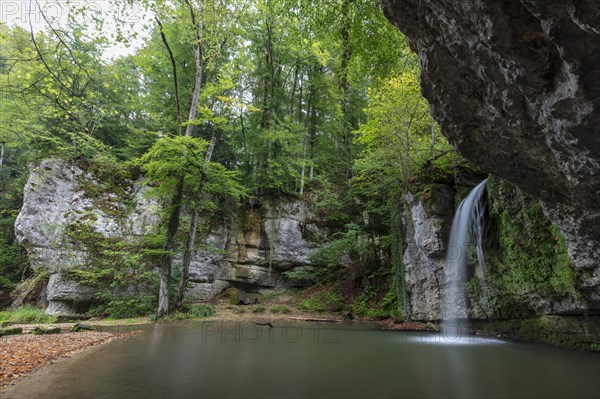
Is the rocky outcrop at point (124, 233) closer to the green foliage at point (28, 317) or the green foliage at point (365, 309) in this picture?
the green foliage at point (28, 317)

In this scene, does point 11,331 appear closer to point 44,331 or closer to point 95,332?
point 44,331

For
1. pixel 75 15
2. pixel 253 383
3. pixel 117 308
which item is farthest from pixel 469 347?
pixel 117 308

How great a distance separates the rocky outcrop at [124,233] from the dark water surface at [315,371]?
750cm

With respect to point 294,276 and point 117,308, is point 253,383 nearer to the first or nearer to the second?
point 117,308

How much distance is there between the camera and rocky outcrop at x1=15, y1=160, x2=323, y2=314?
41.4 ft

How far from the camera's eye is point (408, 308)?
11.4 meters

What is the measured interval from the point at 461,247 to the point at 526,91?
683cm

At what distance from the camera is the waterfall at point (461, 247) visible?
902 cm

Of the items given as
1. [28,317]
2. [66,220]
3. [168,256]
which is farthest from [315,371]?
[66,220]

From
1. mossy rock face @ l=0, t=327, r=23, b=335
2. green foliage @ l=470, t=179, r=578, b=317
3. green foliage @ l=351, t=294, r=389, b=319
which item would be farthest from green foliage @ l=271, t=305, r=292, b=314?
mossy rock face @ l=0, t=327, r=23, b=335

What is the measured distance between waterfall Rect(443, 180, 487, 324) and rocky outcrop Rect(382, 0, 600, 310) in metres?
3.42

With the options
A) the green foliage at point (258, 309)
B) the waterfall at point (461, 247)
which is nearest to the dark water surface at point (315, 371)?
the waterfall at point (461, 247)

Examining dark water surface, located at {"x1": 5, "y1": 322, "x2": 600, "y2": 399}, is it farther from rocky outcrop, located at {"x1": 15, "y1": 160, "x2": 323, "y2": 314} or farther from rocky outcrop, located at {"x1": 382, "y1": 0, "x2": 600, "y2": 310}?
rocky outcrop, located at {"x1": 15, "y1": 160, "x2": 323, "y2": 314}

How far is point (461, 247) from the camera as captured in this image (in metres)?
9.38
